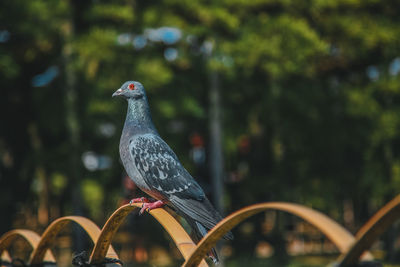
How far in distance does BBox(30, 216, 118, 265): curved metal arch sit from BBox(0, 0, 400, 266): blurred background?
8272 millimetres

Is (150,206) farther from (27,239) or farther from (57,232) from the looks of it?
(27,239)

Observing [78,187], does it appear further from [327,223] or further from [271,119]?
[327,223]

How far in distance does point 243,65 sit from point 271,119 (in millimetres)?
2631

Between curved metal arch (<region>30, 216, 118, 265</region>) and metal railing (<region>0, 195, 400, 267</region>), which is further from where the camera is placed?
curved metal arch (<region>30, 216, 118, 265</region>)

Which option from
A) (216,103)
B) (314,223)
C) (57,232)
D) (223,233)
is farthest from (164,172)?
(216,103)

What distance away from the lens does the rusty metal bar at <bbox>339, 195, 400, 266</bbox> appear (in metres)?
1.06

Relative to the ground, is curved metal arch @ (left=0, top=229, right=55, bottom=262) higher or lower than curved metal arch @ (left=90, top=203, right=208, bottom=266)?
lower

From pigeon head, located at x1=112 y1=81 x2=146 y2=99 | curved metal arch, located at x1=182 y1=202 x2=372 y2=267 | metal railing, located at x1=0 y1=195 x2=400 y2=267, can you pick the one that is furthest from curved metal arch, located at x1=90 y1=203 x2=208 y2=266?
pigeon head, located at x1=112 y1=81 x2=146 y2=99

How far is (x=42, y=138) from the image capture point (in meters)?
15.3

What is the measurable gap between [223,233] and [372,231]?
648 millimetres

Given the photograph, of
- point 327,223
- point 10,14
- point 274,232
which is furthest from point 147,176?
point 274,232

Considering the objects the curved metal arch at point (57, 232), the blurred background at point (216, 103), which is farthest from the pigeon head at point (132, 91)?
the blurred background at point (216, 103)

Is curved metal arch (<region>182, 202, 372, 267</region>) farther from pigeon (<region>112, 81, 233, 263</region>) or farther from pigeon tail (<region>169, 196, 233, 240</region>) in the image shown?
pigeon (<region>112, 81, 233, 263</region>)

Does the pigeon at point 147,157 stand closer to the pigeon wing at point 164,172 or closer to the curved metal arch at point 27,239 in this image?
the pigeon wing at point 164,172
